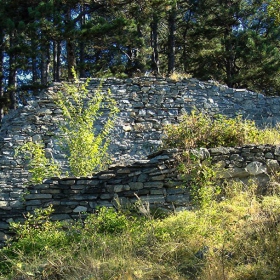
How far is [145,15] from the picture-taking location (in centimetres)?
1590

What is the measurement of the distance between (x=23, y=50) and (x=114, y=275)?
1139 cm

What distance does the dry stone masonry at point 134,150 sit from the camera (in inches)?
254

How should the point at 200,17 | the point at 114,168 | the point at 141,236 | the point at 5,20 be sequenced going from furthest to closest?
1. the point at 200,17
2. the point at 5,20
3. the point at 114,168
4. the point at 141,236

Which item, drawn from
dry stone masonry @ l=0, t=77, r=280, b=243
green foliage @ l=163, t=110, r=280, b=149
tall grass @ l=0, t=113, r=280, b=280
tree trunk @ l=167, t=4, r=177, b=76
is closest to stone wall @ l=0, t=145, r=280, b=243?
dry stone masonry @ l=0, t=77, r=280, b=243

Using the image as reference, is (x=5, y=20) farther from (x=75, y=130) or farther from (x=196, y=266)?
(x=196, y=266)

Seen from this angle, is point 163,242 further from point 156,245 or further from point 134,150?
point 134,150

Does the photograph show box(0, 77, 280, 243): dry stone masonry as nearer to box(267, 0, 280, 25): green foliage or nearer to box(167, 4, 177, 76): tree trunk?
box(267, 0, 280, 25): green foliage

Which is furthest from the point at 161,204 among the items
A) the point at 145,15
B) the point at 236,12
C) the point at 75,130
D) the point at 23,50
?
the point at 236,12

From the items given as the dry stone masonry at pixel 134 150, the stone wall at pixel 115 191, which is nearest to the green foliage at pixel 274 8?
the dry stone masonry at pixel 134 150

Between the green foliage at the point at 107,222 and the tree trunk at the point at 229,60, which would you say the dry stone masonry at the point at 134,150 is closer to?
the green foliage at the point at 107,222

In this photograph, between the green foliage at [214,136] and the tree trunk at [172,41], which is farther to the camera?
the tree trunk at [172,41]

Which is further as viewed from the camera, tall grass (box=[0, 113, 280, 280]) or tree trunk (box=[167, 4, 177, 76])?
tree trunk (box=[167, 4, 177, 76])

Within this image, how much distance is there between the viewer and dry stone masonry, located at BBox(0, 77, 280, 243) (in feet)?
21.1

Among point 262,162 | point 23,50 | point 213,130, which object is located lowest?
point 262,162
